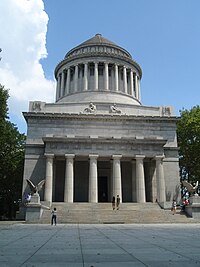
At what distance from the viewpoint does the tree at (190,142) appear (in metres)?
45.1

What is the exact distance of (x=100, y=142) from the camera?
35.6 m

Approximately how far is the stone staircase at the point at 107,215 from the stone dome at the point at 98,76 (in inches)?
888

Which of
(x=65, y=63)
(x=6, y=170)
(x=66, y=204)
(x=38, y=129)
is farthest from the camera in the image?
(x=65, y=63)

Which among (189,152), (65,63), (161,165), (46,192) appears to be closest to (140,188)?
(161,165)

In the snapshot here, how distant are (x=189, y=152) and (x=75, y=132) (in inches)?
777

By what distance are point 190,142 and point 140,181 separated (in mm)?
15945

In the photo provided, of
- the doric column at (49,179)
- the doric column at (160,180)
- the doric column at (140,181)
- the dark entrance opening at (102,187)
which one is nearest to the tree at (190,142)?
the doric column at (160,180)

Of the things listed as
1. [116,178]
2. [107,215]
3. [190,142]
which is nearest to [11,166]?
[116,178]

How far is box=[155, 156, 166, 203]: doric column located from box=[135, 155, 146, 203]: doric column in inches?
73.8

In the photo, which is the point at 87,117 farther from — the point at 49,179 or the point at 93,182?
the point at 49,179

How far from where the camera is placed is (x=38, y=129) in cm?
4028

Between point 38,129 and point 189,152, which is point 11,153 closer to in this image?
point 38,129

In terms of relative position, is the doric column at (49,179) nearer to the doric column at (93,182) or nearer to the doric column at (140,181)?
the doric column at (93,182)

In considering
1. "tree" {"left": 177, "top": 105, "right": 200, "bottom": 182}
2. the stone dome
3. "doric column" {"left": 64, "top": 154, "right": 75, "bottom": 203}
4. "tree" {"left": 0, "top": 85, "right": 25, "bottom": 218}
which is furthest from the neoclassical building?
"tree" {"left": 0, "top": 85, "right": 25, "bottom": 218}
